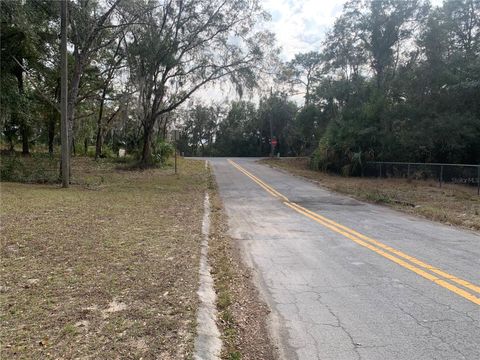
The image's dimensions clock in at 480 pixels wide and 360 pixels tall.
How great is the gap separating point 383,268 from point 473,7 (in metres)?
25.8

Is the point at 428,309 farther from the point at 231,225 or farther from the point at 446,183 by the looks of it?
the point at 446,183

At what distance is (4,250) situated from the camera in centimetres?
626

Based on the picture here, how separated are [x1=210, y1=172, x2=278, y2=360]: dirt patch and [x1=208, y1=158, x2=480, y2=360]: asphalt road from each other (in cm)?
15

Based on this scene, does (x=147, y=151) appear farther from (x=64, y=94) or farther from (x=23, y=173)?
(x=64, y=94)

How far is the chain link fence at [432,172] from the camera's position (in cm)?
1894

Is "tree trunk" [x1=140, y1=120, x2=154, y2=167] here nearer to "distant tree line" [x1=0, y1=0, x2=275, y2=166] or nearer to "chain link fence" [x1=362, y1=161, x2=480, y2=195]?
"distant tree line" [x1=0, y1=0, x2=275, y2=166]

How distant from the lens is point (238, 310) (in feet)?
15.0

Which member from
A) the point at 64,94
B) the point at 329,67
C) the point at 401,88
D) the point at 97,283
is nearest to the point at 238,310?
the point at 97,283

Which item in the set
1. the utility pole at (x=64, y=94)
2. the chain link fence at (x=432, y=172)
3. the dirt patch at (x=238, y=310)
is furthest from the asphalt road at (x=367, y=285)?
the chain link fence at (x=432, y=172)

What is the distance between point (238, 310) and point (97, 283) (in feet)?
5.62

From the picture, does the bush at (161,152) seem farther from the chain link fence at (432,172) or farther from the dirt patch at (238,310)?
the dirt patch at (238,310)

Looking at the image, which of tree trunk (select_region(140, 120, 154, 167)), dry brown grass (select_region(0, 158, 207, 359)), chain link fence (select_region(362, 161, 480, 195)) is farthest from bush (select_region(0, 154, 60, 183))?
chain link fence (select_region(362, 161, 480, 195))

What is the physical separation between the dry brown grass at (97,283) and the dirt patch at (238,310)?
332mm

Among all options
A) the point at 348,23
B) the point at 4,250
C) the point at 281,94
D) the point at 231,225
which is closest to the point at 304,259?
the point at 231,225
